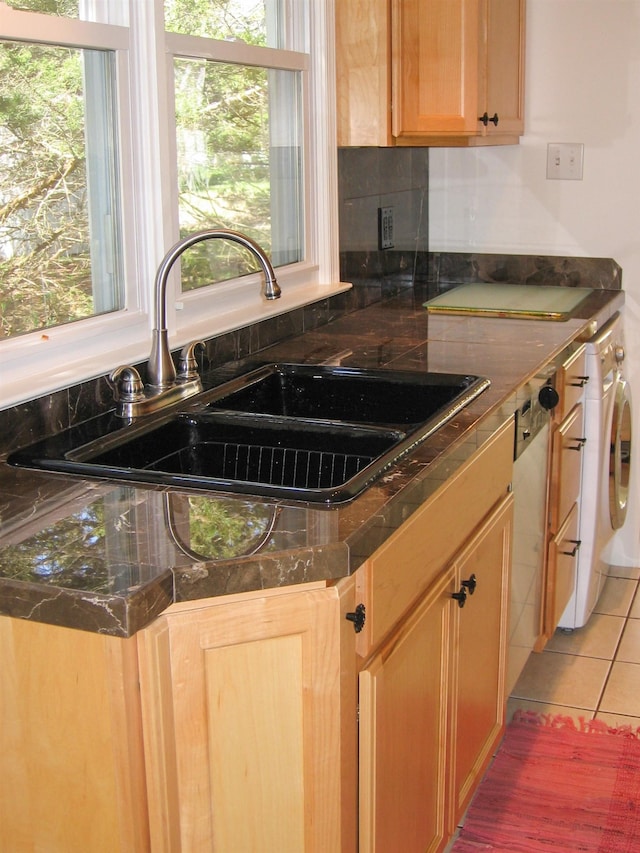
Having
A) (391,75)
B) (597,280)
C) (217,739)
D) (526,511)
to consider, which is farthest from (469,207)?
(217,739)

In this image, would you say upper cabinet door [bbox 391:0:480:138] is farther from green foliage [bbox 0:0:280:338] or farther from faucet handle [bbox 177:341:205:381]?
faucet handle [bbox 177:341:205:381]

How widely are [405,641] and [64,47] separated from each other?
1.20 meters

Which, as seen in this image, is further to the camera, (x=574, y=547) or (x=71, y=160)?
(x=574, y=547)

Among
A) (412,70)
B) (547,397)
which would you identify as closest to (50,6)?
(412,70)

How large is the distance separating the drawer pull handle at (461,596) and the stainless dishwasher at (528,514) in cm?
45

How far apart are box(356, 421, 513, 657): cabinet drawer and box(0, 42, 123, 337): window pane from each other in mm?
782

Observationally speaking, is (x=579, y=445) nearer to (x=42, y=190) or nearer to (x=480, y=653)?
(x=480, y=653)

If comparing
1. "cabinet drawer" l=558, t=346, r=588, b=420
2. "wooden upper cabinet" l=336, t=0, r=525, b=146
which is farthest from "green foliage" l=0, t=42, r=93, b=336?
"cabinet drawer" l=558, t=346, r=588, b=420

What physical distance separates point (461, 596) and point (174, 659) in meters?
0.73

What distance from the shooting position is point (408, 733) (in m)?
1.71

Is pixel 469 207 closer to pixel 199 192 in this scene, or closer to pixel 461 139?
pixel 461 139

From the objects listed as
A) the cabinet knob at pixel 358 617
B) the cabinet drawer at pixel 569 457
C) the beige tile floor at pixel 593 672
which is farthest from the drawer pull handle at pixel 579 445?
the cabinet knob at pixel 358 617

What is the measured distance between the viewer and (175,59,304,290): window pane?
2355mm

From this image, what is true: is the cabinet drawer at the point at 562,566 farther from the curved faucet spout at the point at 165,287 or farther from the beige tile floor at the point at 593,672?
the curved faucet spout at the point at 165,287
